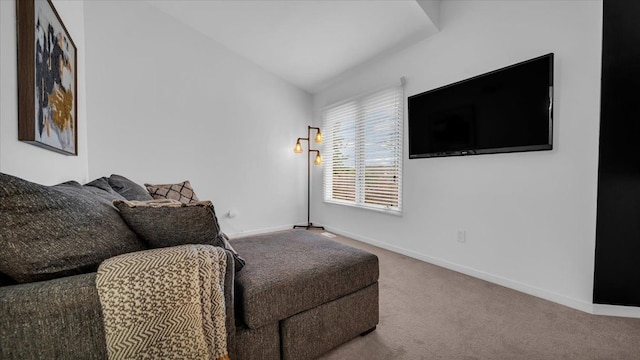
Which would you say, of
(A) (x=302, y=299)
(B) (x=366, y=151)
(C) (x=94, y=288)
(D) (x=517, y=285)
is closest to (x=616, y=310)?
(D) (x=517, y=285)

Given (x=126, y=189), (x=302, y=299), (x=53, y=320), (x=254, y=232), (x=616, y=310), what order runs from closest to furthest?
(x=53, y=320), (x=302, y=299), (x=616, y=310), (x=126, y=189), (x=254, y=232)

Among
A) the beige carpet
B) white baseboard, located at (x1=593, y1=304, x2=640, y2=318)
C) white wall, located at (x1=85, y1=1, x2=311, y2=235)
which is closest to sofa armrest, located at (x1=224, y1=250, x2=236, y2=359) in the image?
the beige carpet

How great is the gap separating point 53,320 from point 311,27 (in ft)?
10.4

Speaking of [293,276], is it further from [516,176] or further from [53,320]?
[516,176]

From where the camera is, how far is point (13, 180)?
0.76 meters

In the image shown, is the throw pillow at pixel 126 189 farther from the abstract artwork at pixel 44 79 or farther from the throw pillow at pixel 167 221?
the throw pillow at pixel 167 221

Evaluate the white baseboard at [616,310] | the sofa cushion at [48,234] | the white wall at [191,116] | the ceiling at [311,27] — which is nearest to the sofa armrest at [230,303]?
the sofa cushion at [48,234]

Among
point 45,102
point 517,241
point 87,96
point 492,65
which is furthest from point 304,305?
point 87,96

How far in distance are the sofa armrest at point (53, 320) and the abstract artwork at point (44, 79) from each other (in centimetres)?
90

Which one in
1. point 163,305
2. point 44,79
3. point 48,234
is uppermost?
point 44,79

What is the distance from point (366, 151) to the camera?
11.9 ft

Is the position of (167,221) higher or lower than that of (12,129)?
lower

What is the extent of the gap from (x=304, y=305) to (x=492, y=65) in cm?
249

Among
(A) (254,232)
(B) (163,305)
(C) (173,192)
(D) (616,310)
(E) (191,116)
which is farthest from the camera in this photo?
(A) (254,232)
